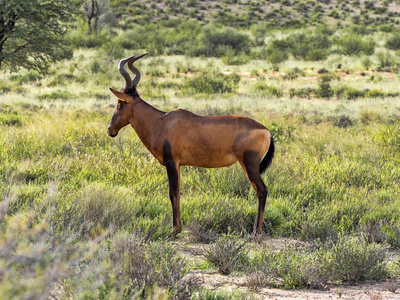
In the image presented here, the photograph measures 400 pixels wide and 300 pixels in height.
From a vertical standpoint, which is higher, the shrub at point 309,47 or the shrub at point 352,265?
the shrub at point 352,265

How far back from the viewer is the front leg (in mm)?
5484

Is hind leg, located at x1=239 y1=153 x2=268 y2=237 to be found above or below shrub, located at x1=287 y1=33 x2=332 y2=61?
above

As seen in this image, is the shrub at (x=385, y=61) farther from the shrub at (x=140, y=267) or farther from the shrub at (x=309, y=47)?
the shrub at (x=140, y=267)

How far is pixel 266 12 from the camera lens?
75.6 meters

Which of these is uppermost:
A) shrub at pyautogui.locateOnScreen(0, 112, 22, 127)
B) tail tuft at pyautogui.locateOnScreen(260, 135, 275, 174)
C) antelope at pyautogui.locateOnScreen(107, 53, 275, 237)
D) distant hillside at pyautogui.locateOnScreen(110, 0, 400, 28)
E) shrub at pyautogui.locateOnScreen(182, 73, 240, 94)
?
antelope at pyautogui.locateOnScreen(107, 53, 275, 237)

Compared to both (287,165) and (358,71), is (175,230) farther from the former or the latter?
(358,71)

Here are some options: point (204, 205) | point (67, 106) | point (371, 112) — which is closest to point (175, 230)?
point (204, 205)

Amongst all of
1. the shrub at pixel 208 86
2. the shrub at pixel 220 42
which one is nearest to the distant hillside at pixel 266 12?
the shrub at pixel 220 42

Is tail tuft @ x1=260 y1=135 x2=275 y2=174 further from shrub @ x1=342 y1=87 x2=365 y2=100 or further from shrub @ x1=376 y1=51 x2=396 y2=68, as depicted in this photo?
shrub @ x1=376 y1=51 x2=396 y2=68

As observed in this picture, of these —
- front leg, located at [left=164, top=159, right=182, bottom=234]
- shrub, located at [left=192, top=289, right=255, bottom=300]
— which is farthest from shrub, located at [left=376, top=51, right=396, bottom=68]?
shrub, located at [left=192, top=289, right=255, bottom=300]

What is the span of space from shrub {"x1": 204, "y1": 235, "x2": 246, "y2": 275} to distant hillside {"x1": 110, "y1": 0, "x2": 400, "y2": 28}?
2393 inches

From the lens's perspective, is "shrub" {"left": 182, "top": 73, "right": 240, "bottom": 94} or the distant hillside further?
the distant hillside

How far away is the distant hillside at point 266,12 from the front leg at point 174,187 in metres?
60.0

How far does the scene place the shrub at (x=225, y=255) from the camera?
15.6 feet
